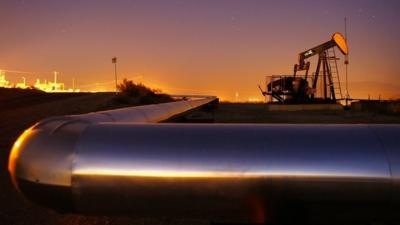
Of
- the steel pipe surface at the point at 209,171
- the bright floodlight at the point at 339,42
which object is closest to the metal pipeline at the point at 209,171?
the steel pipe surface at the point at 209,171

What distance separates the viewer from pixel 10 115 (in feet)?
66.3

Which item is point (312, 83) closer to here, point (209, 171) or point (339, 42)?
point (339, 42)

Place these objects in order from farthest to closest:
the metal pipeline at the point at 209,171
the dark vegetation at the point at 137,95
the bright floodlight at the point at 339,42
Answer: the bright floodlight at the point at 339,42
the dark vegetation at the point at 137,95
the metal pipeline at the point at 209,171

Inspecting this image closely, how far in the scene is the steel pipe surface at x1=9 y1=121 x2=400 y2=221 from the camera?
163cm

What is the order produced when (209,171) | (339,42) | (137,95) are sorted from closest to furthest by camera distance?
(209,171) < (137,95) < (339,42)

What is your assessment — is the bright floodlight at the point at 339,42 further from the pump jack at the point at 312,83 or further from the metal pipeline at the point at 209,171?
the metal pipeline at the point at 209,171

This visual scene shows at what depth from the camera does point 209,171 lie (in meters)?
1.64

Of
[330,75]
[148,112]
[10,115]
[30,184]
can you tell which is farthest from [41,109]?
[330,75]

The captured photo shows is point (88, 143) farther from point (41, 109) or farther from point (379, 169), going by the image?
point (41, 109)

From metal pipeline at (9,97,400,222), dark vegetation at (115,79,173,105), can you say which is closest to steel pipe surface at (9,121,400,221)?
metal pipeline at (9,97,400,222)

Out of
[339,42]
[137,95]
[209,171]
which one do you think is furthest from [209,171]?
[339,42]

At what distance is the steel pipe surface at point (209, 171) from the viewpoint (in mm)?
1632

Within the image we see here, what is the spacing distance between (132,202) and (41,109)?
23012 mm

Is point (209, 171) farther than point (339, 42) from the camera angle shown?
No
